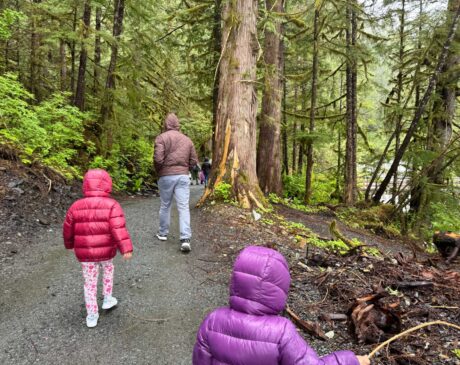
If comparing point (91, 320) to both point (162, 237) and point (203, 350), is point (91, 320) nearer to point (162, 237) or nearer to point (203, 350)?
point (203, 350)

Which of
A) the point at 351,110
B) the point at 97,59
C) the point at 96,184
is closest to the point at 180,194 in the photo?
the point at 96,184

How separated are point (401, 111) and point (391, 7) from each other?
4493 mm

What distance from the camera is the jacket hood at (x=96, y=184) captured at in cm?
352

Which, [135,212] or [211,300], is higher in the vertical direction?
[135,212]

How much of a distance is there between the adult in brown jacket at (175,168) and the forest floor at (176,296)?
597 millimetres

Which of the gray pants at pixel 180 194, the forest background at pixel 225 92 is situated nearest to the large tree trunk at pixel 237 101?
the forest background at pixel 225 92

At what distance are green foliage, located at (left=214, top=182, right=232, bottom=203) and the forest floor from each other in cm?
115

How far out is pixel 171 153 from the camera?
5.83 metres

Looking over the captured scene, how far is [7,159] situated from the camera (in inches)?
299

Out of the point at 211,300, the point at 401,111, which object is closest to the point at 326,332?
the point at 211,300

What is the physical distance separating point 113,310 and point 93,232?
1.06 metres

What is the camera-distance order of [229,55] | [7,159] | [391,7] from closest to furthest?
[7,159]
[229,55]
[391,7]

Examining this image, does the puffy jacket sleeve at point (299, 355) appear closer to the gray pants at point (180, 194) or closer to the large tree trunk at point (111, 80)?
the gray pants at point (180, 194)

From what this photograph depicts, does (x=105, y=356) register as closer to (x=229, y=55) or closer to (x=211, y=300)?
(x=211, y=300)
